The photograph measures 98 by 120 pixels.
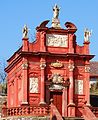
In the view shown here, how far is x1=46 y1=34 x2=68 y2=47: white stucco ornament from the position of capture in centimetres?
4684

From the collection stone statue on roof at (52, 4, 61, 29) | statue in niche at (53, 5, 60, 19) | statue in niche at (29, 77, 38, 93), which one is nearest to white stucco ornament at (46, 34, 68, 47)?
stone statue on roof at (52, 4, 61, 29)

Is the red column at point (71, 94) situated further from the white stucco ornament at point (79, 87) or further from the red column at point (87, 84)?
the red column at point (87, 84)

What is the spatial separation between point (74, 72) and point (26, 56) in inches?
195

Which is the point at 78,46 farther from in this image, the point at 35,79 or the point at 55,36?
the point at 35,79

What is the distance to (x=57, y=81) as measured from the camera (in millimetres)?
46156

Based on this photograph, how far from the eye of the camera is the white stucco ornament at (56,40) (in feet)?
154

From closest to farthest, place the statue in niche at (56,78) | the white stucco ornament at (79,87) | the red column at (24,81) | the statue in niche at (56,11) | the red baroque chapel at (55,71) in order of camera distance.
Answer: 1. the red column at (24,81)
2. the red baroque chapel at (55,71)
3. the statue in niche at (56,78)
4. the white stucco ornament at (79,87)
5. the statue in niche at (56,11)

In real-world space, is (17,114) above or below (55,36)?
below

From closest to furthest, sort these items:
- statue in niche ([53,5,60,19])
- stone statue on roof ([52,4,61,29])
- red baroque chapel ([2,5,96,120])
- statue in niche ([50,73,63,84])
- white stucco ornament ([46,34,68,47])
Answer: red baroque chapel ([2,5,96,120]) < statue in niche ([50,73,63,84]) < white stucco ornament ([46,34,68,47]) < stone statue on roof ([52,4,61,29]) < statue in niche ([53,5,60,19])

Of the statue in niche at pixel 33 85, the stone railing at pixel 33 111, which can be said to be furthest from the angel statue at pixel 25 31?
the stone railing at pixel 33 111

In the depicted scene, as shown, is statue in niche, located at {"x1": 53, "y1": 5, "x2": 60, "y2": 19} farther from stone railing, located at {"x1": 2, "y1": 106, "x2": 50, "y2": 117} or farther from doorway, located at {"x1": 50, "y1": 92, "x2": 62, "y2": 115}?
stone railing, located at {"x1": 2, "y1": 106, "x2": 50, "y2": 117}

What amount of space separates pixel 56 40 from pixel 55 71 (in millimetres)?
3052

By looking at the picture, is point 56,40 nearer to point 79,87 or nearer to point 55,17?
point 55,17

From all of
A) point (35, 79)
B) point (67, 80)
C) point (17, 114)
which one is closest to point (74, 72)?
point (67, 80)
